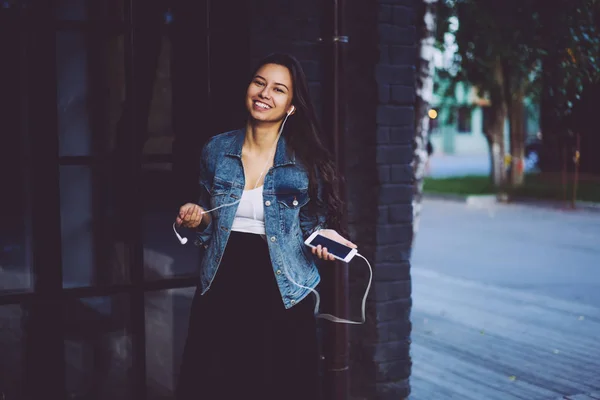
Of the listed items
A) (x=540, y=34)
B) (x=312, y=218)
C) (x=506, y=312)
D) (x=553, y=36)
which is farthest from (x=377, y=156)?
(x=506, y=312)

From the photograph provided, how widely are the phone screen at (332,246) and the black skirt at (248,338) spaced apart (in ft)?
0.72

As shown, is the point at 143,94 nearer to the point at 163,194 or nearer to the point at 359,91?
the point at 163,194

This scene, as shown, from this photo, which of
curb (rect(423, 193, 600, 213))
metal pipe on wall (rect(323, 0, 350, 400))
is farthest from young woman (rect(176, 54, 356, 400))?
curb (rect(423, 193, 600, 213))

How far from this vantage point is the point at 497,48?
8.38 m

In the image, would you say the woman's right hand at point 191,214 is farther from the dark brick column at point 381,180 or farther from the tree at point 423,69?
the tree at point 423,69

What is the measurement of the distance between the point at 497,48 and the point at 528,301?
2.63 metres

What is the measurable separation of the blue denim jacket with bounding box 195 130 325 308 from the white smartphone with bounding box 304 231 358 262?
0.12 m

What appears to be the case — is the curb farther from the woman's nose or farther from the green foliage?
the woman's nose

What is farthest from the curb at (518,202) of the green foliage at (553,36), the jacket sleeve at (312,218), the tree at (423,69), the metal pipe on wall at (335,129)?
the jacket sleeve at (312,218)

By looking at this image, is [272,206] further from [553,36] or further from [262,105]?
[553,36]

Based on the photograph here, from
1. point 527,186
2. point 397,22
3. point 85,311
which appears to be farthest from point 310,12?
point 527,186

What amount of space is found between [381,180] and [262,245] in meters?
1.34

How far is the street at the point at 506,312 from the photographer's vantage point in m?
5.54

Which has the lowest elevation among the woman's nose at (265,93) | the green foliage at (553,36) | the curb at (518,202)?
the curb at (518,202)
